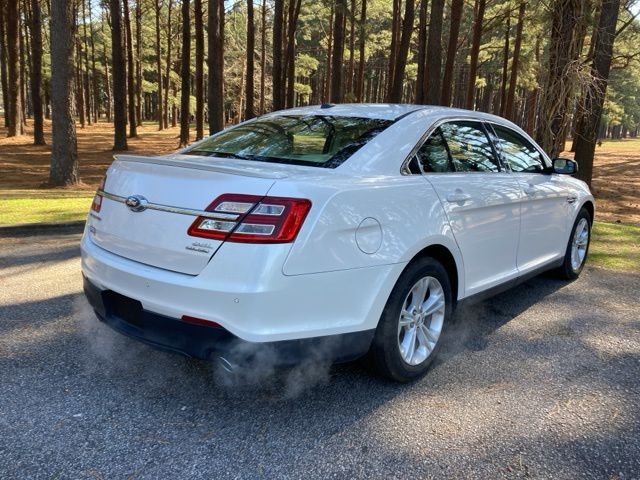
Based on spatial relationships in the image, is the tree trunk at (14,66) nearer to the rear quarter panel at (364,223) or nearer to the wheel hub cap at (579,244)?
the wheel hub cap at (579,244)

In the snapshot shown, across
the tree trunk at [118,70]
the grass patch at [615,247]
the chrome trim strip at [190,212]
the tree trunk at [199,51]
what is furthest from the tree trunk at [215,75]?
the chrome trim strip at [190,212]

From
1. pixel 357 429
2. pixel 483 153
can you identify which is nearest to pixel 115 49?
pixel 483 153

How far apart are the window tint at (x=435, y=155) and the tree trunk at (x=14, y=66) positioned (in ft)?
79.7

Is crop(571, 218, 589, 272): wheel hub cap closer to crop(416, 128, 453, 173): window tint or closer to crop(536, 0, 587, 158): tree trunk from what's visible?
crop(416, 128, 453, 173): window tint

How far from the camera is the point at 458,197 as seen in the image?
357 cm

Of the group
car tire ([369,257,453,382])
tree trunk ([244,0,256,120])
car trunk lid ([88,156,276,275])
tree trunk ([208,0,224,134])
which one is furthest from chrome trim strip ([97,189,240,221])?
tree trunk ([244,0,256,120])

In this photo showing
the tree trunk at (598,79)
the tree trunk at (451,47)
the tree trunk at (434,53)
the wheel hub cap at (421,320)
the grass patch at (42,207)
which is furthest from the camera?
the tree trunk at (451,47)

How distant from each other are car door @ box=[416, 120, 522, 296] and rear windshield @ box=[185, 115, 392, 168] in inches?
18.9

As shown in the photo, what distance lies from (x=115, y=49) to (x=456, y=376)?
21887 millimetres

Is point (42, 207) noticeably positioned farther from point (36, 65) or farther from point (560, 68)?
point (36, 65)

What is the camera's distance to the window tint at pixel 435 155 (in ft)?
11.5

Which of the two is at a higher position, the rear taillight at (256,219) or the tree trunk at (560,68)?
the tree trunk at (560,68)

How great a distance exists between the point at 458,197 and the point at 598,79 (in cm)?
926

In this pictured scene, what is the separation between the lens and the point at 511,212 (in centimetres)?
418
